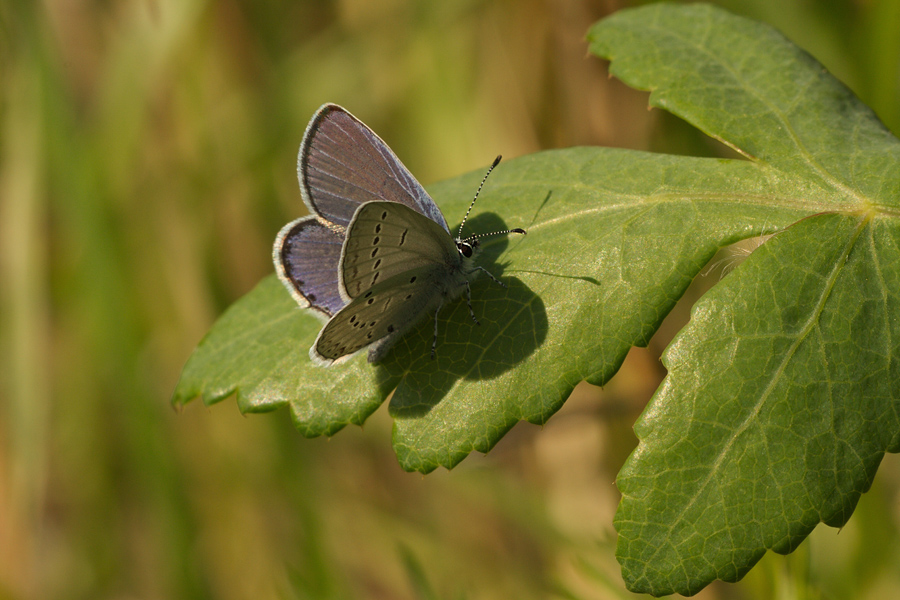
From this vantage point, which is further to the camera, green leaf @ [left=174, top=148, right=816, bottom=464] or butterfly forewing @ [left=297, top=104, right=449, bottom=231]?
butterfly forewing @ [left=297, top=104, right=449, bottom=231]

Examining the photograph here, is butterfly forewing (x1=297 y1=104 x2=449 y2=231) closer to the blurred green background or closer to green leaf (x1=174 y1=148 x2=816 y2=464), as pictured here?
green leaf (x1=174 y1=148 x2=816 y2=464)

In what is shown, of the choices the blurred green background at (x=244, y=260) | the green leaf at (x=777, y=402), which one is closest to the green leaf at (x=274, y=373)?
the green leaf at (x=777, y=402)

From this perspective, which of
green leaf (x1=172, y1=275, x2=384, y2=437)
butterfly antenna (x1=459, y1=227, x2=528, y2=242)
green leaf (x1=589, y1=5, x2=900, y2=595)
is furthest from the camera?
butterfly antenna (x1=459, y1=227, x2=528, y2=242)

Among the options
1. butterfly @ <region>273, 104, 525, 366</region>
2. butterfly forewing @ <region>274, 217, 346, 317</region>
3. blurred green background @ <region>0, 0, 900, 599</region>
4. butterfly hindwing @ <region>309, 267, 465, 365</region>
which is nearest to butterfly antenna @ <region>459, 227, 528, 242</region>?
butterfly @ <region>273, 104, 525, 366</region>

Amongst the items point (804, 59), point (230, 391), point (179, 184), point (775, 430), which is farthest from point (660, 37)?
point (179, 184)

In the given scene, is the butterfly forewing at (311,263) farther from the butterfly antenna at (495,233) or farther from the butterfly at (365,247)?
the butterfly antenna at (495,233)

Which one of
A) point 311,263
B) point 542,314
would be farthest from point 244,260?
point 542,314

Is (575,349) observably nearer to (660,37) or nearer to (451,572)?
(660,37)
